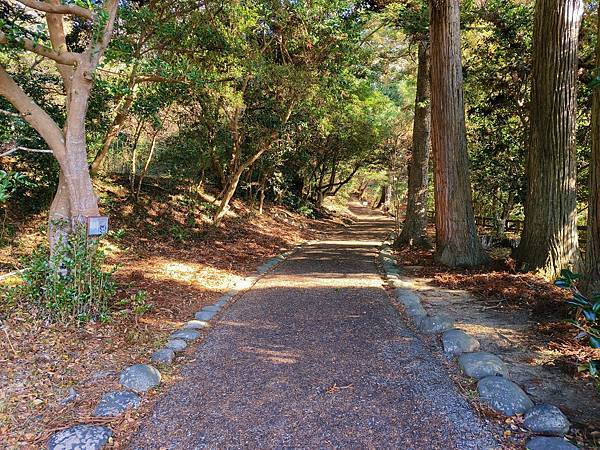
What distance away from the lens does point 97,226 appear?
394 centimetres

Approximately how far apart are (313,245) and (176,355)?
7.97m

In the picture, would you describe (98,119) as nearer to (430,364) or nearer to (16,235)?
(16,235)

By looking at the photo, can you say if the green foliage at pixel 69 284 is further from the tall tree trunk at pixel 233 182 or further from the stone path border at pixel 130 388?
the tall tree trunk at pixel 233 182

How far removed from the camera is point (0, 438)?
7.32 ft

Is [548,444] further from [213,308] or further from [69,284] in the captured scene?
[69,284]

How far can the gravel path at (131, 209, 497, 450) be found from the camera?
7.68 ft

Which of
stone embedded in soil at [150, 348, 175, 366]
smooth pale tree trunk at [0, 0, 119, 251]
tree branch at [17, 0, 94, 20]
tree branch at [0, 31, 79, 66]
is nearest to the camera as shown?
stone embedded in soil at [150, 348, 175, 366]

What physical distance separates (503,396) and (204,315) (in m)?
3.17

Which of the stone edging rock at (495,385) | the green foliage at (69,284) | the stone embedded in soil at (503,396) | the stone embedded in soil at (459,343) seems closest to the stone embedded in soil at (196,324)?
the green foliage at (69,284)

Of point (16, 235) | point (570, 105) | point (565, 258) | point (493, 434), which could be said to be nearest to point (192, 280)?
point (16, 235)

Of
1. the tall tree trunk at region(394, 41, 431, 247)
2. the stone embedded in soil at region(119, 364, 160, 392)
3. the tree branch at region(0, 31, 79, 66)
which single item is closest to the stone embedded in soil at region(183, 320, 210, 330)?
the stone embedded in soil at region(119, 364, 160, 392)

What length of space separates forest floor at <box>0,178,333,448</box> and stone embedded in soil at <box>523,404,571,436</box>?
252cm

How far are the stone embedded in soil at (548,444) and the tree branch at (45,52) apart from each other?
4.91 meters

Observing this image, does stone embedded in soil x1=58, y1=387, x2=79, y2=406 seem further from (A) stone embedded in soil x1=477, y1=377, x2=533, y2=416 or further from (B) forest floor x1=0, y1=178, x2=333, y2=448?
(A) stone embedded in soil x1=477, y1=377, x2=533, y2=416
